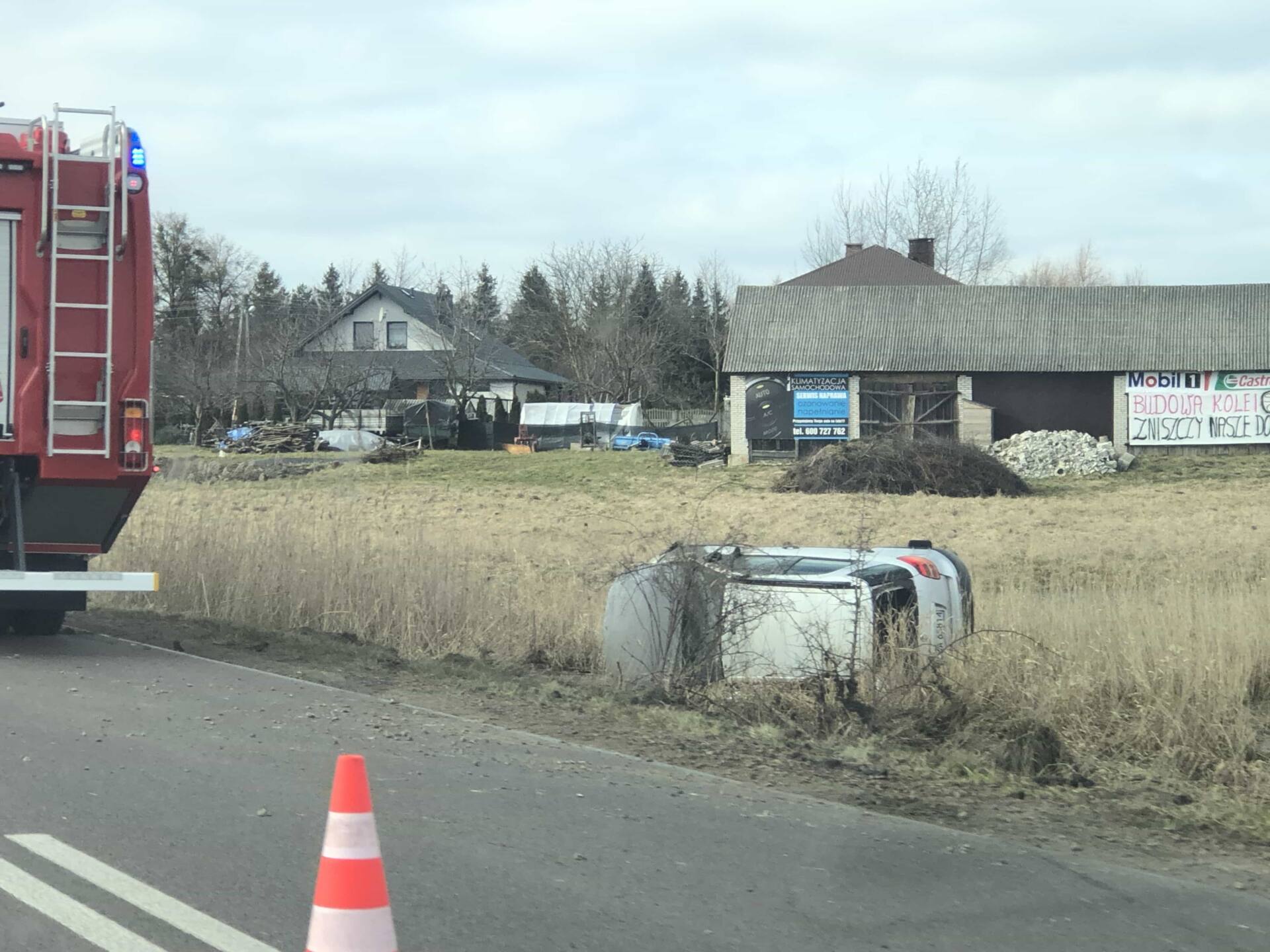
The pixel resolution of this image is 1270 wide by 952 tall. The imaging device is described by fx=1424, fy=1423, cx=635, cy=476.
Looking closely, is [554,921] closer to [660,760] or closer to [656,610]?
[660,760]

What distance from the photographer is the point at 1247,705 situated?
916 centimetres

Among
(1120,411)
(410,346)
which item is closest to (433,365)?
(410,346)

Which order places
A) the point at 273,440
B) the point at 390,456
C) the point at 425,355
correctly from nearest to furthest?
the point at 390,456 → the point at 273,440 → the point at 425,355

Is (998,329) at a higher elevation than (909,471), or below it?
higher

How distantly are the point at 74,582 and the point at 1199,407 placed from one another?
39.1m

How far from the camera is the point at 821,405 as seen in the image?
43062 millimetres

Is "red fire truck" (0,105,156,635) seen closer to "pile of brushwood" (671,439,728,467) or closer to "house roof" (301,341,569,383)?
"pile of brushwood" (671,439,728,467)

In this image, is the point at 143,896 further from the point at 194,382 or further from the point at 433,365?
the point at 433,365

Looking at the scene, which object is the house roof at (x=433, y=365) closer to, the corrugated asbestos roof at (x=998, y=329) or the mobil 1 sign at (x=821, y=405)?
the corrugated asbestos roof at (x=998, y=329)

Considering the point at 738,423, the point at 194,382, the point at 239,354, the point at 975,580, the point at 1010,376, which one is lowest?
the point at 975,580

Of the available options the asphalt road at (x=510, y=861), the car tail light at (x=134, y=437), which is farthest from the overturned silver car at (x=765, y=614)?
the car tail light at (x=134, y=437)

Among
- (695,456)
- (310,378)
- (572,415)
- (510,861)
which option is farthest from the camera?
(310,378)

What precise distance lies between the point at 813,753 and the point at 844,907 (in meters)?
2.92

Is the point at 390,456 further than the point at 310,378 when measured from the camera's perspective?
No
